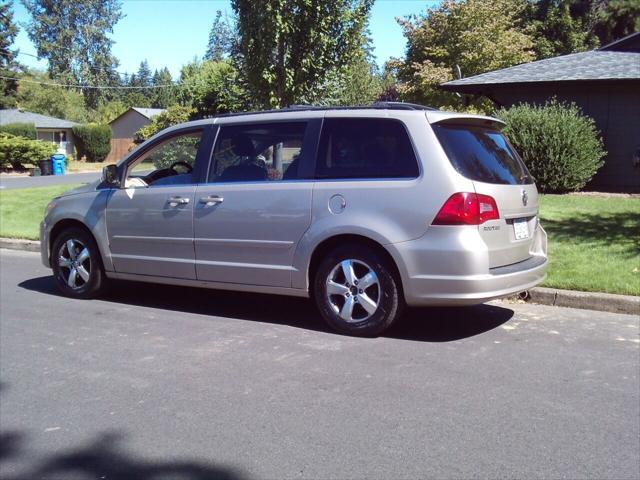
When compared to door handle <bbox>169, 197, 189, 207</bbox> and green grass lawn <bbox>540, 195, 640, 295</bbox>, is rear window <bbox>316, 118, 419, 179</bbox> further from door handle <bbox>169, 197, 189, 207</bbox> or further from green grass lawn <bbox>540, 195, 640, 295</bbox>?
green grass lawn <bbox>540, 195, 640, 295</bbox>

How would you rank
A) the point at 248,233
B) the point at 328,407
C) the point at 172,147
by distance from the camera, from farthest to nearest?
1. the point at 172,147
2. the point at 248,233
3. the point at 328,407

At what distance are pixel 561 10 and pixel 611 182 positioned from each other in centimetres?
2229

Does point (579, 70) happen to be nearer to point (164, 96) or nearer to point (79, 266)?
point (79, 266)

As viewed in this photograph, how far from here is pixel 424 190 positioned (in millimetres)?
5344

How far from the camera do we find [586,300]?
21.8 ft

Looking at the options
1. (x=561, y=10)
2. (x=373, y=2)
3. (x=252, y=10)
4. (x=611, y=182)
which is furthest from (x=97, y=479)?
(x=561, y=10)

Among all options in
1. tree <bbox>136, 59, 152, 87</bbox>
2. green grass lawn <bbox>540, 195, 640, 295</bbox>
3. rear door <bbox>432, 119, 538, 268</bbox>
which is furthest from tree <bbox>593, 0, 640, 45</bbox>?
tree <bbox>136, 59, 152, 87</bbox>

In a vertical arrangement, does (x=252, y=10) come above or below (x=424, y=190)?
above

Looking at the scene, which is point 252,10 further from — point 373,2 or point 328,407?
point 328,407

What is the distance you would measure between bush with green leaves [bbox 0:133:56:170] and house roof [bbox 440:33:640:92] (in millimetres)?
25561

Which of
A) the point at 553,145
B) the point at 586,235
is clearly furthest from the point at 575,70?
the point at 586,235

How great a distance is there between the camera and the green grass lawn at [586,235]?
279 inches

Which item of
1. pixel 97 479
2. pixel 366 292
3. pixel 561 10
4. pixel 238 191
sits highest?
pixel 561 10

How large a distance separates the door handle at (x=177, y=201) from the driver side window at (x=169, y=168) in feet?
0.65
